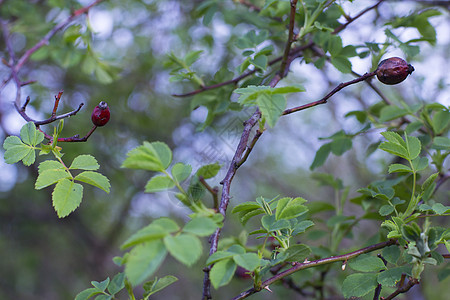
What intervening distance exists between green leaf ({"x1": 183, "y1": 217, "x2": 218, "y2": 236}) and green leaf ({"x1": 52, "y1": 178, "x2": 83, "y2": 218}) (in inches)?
14.8

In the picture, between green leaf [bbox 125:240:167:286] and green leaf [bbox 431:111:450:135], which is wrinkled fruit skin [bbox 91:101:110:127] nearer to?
green leaf [bbox 125:240:167:286]

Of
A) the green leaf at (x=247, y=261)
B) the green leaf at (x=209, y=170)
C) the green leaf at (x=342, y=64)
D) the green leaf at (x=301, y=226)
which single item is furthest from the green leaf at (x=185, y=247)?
the green leaf at (x=342, y=64)

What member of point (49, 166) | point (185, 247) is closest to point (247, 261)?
point (185, 247)

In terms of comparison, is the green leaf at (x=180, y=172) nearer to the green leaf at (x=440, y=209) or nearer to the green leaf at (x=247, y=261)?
the green leaf at (x=247, y=261)

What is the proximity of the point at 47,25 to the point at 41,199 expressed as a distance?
2.51 m

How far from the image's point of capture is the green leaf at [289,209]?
88 centimetres

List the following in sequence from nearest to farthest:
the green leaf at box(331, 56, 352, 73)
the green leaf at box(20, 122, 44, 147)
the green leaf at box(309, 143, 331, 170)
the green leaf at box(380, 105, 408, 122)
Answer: the green leaf at box(20, 122, 44, 147), the green leaf at box(331, 56, 352, 73), the green leaf at box(380, 105, 408, 122), the green leaf at box(309, 143, 331, 170)

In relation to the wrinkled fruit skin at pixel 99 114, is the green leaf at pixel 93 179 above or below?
below

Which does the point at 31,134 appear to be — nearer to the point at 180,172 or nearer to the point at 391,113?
the point at 180,172

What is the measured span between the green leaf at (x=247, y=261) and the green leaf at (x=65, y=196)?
1.38 feet

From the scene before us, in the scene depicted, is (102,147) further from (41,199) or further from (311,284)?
(311,284)

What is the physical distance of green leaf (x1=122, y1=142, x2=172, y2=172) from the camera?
72 centimetres

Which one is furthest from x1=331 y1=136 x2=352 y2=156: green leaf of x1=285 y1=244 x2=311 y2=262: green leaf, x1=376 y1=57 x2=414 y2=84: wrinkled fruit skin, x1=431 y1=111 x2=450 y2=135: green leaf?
x1=285 y1=244 x2=311 y2=262: green leaf

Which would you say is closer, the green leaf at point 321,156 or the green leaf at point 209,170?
the green leaf at point 209,170
